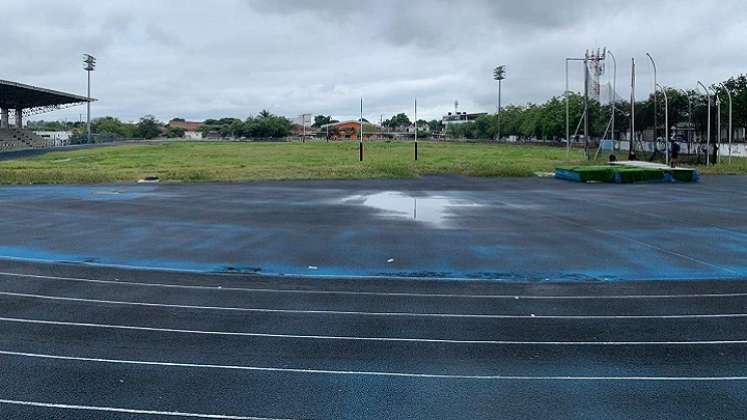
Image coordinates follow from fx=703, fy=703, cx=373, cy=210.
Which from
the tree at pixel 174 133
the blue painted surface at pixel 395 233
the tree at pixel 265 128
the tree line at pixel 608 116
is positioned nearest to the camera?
the blue painted surface at pixel 395 233

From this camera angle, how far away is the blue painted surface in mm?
14062

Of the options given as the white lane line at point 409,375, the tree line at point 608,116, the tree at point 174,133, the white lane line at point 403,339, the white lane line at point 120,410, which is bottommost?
the white lane line at point 120,410

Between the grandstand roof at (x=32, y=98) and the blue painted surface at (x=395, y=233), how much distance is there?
177ft

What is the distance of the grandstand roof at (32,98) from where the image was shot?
77000mm

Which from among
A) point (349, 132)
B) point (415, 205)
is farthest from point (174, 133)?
point (415, 205)

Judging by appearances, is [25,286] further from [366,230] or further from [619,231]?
[619,231]

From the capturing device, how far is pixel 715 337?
9078 mm

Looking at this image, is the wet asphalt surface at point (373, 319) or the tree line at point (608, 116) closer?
the wet asphalt surface at point (373, 319)

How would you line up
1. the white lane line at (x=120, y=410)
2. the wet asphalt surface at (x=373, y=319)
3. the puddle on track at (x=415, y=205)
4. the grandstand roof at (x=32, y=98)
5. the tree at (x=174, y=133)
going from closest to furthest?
1. the white lane line at (x=120, y=410)
2. the wet asphalt surface at (x=373, y=319)
3. the puddle on track at (x=415, y=205)
4. the grandstand roof at (x=32, y=98)
5. the tree at (x=174, y=133)

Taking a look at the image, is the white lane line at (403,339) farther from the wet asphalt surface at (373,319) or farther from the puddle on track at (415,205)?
the puddle on track at (415,205)

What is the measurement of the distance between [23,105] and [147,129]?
65761mm

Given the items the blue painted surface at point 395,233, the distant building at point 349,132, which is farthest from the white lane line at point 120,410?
the distant building at point 349,132

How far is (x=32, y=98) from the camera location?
3420 inches

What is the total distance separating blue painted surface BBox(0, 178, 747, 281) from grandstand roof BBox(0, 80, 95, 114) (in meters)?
54.0
